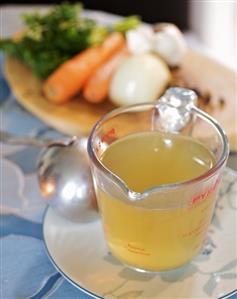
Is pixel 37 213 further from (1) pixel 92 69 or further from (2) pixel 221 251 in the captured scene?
(1) pixel 92 69

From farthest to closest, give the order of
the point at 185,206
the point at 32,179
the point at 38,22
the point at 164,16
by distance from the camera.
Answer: the point at 164,16 < the point at 38,22 < the point at 32,179 < the point at 185,206

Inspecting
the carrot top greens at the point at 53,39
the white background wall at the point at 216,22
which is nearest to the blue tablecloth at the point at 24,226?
the carrot top greens at the point at 53,39

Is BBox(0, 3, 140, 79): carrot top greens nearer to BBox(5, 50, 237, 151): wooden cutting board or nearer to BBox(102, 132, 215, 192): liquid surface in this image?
BBox(5, 50, 237, 151): wooden cutting board

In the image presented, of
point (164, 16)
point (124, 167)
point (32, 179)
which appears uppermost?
point (124, 167)

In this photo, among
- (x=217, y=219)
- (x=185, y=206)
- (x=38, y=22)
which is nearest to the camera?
(x=185, y=206)

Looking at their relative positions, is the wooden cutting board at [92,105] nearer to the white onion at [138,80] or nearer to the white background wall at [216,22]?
the white onion at [138,80]

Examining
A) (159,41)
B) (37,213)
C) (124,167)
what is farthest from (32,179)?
(159,41)

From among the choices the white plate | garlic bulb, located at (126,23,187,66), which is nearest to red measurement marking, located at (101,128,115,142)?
the white plate

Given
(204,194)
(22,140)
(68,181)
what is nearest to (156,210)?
(204,194)
